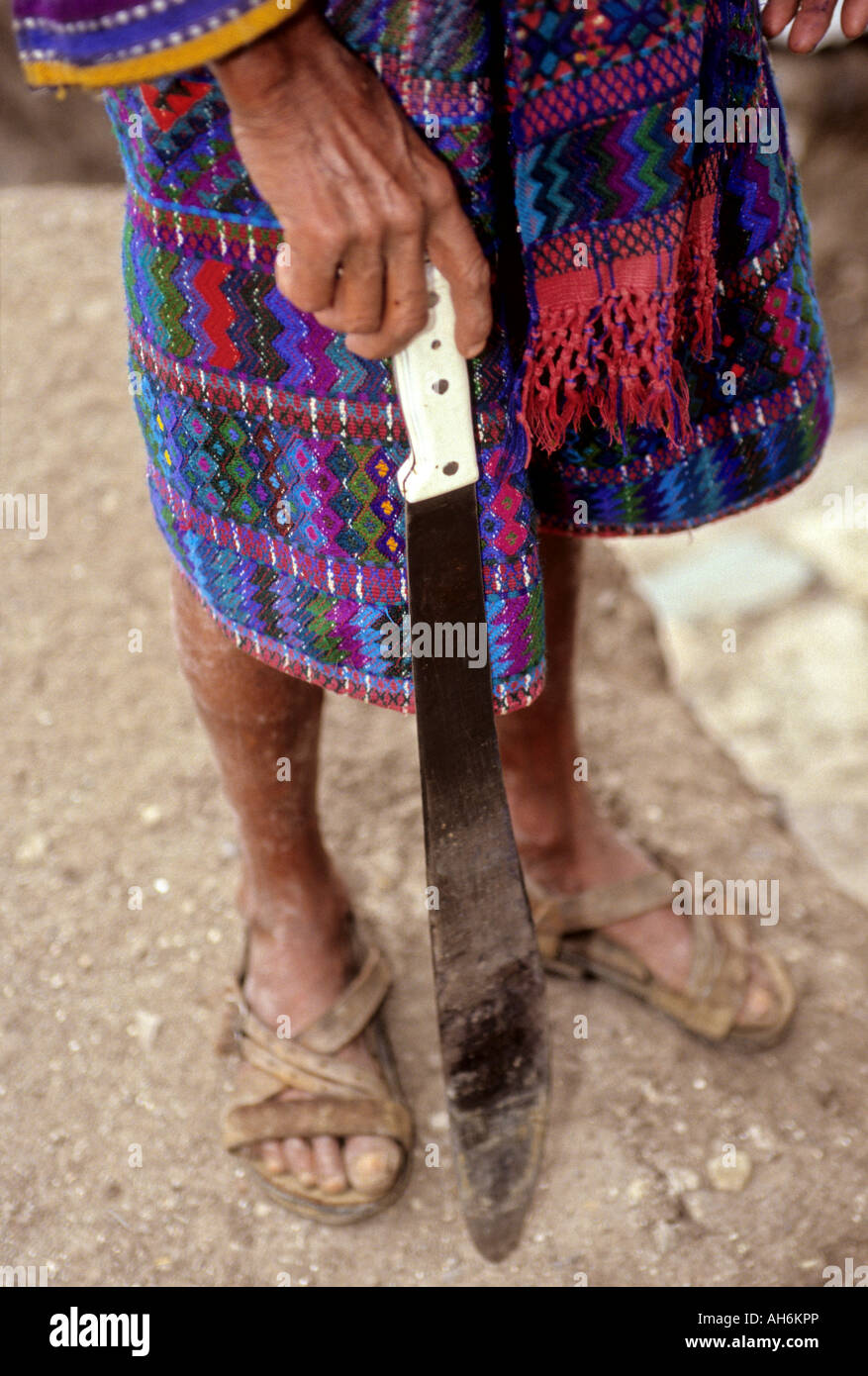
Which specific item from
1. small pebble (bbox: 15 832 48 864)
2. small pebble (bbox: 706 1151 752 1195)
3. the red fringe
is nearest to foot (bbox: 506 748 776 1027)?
small pebble (bbox: 706 1151 752 1195)

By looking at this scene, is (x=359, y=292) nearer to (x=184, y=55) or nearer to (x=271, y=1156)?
(x=184, y=55)

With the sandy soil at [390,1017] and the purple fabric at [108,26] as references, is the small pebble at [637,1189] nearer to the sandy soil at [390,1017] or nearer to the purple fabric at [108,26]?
the sandy soil at [390,1017]

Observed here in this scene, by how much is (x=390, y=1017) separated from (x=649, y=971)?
1.17 feet

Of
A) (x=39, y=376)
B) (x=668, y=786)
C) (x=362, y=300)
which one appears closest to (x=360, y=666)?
(x=362, y=300)

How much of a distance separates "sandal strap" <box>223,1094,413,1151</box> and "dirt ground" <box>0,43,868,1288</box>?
0.09m

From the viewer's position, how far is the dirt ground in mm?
1335

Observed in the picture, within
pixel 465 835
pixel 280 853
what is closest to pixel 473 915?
pixel 465 835

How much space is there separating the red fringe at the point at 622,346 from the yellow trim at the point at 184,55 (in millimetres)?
281

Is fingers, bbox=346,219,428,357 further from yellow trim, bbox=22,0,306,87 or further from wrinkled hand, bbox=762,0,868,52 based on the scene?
wrinkled hand, bbox=762,0,868,52

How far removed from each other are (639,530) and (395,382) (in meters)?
0.43

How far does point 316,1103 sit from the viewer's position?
1.32 meters

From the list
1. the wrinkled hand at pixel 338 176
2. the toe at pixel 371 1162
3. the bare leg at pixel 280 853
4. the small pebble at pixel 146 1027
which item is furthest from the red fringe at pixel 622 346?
the small pebble at pixel 146 1027

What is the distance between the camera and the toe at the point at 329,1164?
1296mm

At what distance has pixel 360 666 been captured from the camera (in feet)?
3.23
